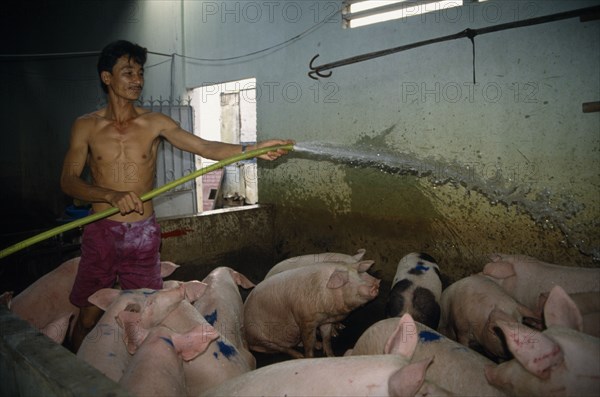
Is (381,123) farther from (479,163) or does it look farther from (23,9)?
(23,9)

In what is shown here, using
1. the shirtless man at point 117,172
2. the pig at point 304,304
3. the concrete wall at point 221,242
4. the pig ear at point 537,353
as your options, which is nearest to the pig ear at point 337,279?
the pig at point 304,304

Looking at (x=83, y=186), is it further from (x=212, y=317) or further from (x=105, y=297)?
(x=212, y=317)

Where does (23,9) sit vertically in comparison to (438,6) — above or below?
above

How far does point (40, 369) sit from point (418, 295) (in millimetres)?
2828

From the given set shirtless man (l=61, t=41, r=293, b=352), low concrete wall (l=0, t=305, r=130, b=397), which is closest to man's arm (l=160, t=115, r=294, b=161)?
shirtless man (l=61, t=41, r=293, b=352)

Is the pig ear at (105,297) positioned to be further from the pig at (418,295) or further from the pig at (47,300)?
the pig at (418,295)

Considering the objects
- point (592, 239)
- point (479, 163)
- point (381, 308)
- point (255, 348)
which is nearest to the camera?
point (592, 239)

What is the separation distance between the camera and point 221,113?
10.8 m

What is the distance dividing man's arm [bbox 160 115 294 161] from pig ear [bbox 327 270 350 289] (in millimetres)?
1220

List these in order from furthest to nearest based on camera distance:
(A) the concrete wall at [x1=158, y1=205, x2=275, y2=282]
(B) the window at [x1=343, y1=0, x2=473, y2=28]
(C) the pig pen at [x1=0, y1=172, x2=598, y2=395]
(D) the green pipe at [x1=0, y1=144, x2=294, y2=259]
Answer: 1. (A) the concrete wall at [x1=158, y1=205, x2=275, y2=282]
2. (B) the window at [x1=343, y1=0, x2=473, y2=28]
3. (C) the pig pen at [x1=0, y1=172, x2=598, y2=395]
4. (D) the green pipe at [x1=0, y1=144, x2=294, y2=259]

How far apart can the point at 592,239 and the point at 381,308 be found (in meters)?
2.14

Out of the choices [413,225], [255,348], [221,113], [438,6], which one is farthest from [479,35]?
[221,113]

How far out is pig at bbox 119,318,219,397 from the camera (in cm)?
176

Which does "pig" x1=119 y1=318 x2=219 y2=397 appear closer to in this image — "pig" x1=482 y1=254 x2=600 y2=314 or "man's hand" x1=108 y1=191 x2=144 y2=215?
"man's hand" x1=108 y1=191 x2=144 y2=215
